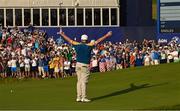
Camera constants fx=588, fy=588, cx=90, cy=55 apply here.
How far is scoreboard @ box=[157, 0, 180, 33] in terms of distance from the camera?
27500 mm

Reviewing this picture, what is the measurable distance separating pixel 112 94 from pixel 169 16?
39.8 ft

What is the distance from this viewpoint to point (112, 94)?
17.2m

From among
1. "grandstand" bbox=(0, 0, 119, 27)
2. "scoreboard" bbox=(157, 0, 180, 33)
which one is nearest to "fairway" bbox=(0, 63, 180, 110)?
"scoreboard" bbox=(157, 0, 180, 33)

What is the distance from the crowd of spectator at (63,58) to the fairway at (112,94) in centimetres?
873

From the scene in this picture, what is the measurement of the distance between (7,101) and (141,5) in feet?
107

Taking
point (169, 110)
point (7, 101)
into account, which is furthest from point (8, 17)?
point (169, 110)

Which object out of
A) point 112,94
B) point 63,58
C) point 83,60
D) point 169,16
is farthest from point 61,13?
point 83,60

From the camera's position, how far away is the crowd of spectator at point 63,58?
32.1 metres

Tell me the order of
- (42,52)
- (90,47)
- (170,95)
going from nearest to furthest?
(90,47) < (170,95) < (42,52)

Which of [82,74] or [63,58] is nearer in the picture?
[82,74]

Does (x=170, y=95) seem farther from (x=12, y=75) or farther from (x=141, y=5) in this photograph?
(x=141, y=5)

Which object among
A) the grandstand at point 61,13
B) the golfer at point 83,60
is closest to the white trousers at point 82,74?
the golfer at point 83,60

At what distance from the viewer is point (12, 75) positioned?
32062 mm

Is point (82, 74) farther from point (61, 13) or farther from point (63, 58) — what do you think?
point (61, 13)
